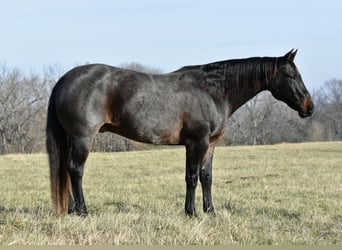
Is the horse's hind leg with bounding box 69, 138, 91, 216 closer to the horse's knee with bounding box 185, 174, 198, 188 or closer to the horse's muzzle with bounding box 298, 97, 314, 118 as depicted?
the horse's knee with bounding box 185, 174, 198, 188

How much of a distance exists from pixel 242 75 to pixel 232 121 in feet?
236

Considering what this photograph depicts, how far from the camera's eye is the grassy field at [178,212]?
203 inches

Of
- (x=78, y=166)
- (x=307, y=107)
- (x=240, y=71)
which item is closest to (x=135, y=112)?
(x=78, y=166)

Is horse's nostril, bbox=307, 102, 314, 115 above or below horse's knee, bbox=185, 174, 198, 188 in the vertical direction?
above

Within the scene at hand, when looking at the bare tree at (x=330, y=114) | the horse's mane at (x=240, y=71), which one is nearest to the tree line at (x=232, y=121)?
the bare tree at (x=330, y=114)

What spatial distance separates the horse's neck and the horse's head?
0.12 m

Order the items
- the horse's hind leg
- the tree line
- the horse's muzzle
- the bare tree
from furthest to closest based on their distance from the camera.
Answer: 1. the bare tree
2. the tree line
3. the horse's muzzle
4. the horse's hind leg

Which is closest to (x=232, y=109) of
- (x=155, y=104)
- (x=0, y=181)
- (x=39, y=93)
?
(x=155, y=104)

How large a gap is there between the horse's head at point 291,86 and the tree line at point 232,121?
39.6 m

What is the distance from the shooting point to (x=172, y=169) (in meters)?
21.2

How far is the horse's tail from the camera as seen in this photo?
6871 millimetres

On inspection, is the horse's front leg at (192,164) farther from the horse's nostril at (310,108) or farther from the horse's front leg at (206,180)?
the horse's nostril at (310,108)

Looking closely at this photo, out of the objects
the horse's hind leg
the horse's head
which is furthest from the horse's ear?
the horse's hind leg

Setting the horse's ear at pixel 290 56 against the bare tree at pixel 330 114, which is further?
the bare tree at pixel 330 114
